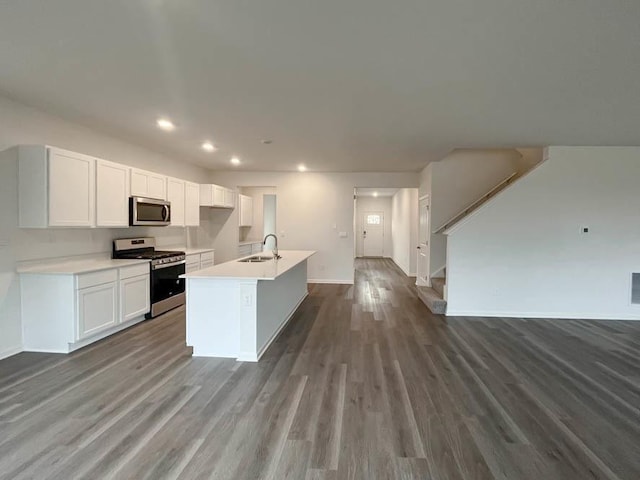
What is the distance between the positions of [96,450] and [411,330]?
11.2ft

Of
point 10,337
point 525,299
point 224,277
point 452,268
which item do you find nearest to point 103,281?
point 10,337

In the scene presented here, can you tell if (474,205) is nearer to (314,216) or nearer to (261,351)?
(314,216)

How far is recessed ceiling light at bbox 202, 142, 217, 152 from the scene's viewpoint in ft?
16.4

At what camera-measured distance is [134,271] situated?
430 centimetres

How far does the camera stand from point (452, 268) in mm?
5094

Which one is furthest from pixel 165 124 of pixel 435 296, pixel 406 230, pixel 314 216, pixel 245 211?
pixel 406 230

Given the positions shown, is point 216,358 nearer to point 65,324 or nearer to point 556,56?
point 65,324

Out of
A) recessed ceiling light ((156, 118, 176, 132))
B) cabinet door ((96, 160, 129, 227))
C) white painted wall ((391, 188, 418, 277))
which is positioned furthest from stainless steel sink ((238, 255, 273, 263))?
white painted wall ((391, 188, 418, 277))

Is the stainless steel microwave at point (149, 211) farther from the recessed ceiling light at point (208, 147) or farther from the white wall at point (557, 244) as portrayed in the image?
the white wall at point (557, 244)

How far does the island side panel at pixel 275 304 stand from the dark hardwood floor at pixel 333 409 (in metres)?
0.19

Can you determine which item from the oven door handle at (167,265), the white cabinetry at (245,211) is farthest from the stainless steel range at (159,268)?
the white cabinetry at (245,211)

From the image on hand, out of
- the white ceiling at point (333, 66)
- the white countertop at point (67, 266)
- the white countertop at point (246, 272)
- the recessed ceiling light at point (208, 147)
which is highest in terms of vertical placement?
the recessed ceiling light at point (208, 147)

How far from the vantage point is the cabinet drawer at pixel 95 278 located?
3.48 m

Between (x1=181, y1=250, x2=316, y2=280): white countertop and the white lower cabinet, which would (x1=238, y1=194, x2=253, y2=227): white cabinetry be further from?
the white lower cabinet
